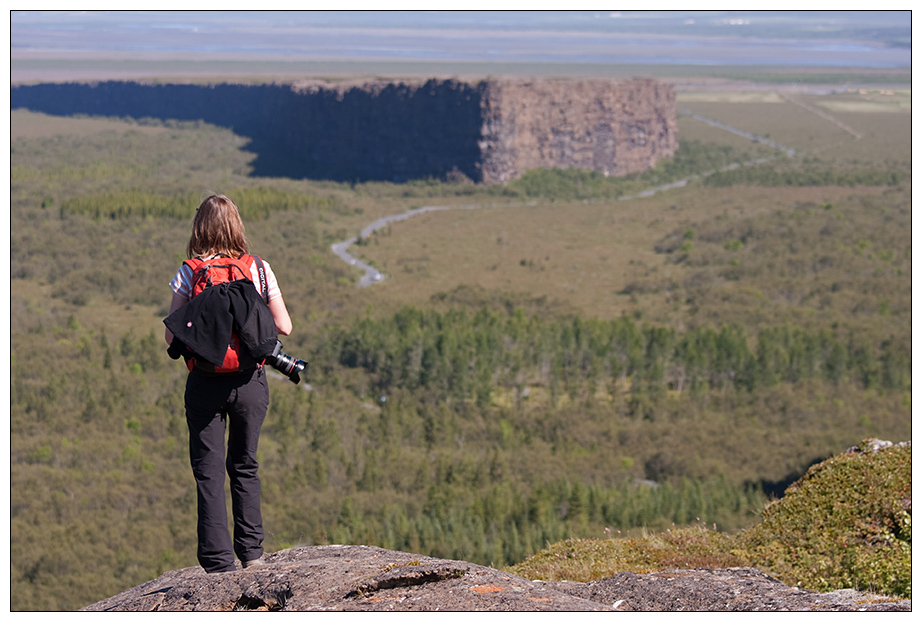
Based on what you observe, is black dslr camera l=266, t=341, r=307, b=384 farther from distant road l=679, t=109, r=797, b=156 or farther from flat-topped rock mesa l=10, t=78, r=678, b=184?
distant road l=679, t=109, r=797, b=156

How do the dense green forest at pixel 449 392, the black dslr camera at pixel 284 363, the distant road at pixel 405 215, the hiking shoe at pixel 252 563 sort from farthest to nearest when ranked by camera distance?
the distant road at pixel 405 215, the dense green forest at pixel 449 392, the hiking shoe at pixel 252 563, the black dslr camera at pixel 284 363

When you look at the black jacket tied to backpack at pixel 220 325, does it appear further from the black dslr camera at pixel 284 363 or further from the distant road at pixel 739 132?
the distant road at pixel 739 132

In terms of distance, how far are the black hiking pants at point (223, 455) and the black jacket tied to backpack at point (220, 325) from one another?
0.81ft

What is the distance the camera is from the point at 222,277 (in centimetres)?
671

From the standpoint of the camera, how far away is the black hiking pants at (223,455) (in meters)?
6.75

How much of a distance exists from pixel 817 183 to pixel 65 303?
88959 millimetres

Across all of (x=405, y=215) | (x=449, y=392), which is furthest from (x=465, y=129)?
(x=449, y=392)

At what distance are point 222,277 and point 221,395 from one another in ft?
2.79

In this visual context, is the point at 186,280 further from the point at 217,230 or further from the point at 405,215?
the point at 405,215

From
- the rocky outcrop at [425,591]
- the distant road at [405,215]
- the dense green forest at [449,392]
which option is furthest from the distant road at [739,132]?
the rocky outcrop at [425,591]

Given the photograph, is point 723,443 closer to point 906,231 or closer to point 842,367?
point 842,367

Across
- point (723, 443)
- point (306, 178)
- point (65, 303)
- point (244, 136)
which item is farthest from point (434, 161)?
point (723, 443)

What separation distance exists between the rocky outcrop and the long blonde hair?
247cm

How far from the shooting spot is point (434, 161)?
112188 millimetres
